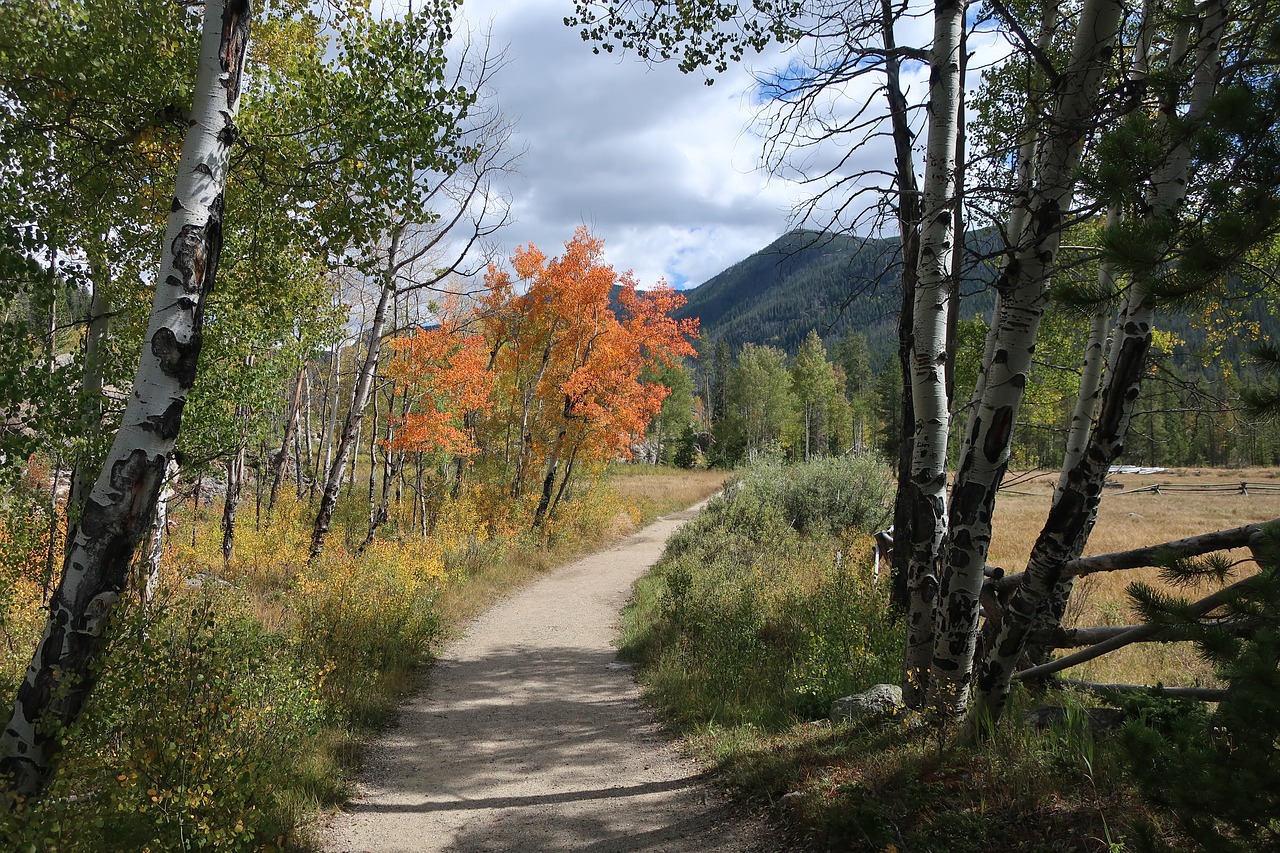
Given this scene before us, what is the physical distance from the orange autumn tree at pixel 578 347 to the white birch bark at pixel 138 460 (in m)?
14.7

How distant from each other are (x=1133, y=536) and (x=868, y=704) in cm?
1785

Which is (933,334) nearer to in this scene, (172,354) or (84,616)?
(172,354)

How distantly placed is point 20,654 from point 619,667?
20.5 ft

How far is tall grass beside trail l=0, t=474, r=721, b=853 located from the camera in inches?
126

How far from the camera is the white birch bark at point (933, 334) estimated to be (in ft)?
15.2

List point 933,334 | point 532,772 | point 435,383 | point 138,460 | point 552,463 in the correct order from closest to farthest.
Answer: point 138,460, point 933,334, point 532,772, point 435,383, point 552,463

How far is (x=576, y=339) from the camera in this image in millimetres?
19297

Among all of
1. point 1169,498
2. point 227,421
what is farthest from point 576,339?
point 1169,498

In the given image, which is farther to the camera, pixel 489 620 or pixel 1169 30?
pixel 489 620

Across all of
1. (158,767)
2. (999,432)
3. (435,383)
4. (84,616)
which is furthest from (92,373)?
(435,383)

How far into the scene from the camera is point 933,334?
4711 millimetres

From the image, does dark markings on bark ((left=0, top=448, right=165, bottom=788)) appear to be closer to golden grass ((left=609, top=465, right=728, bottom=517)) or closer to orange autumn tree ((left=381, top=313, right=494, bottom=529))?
orange autumn tree ((left=381, top=313, right=494, bottom=529))

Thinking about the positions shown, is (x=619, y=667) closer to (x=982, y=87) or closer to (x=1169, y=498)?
(x=982, y=87)

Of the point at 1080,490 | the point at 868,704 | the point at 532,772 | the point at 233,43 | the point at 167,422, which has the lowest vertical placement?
the point at 532,772
